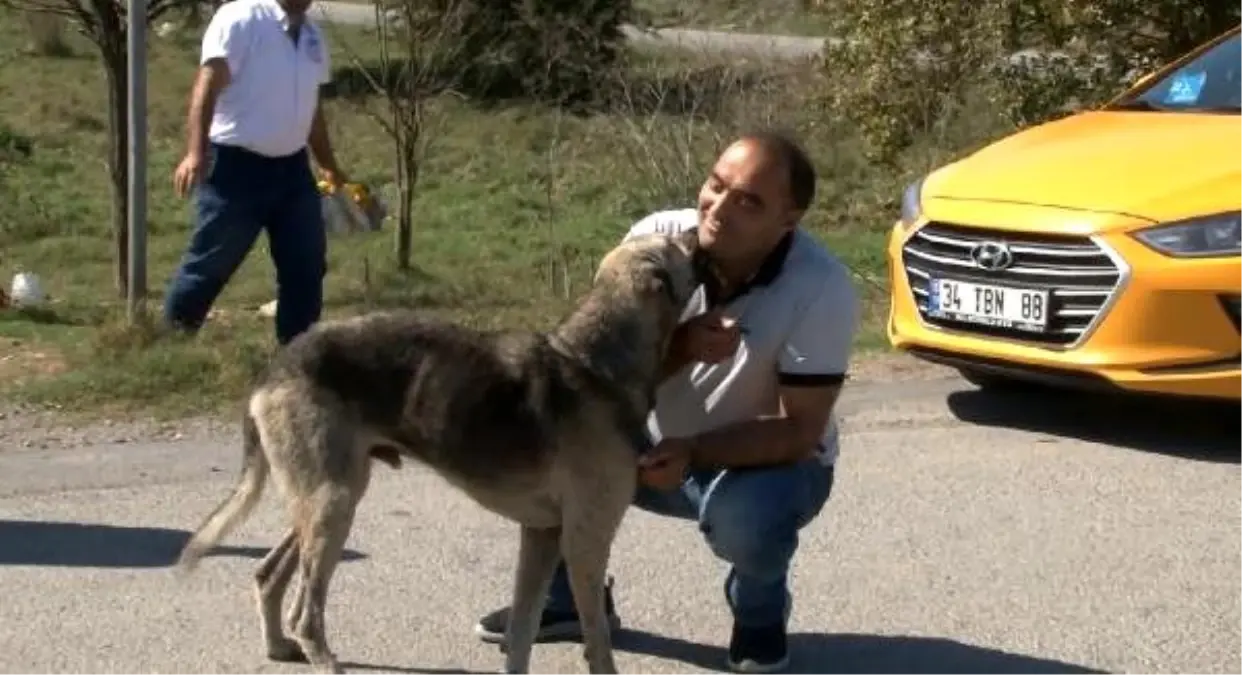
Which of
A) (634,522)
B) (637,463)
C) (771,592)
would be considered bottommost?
(634,522)

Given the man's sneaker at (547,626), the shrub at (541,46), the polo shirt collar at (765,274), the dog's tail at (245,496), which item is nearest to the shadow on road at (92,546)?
the man's sneaker at (547,626)

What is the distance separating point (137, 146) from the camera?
8.99 m

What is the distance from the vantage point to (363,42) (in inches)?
1110

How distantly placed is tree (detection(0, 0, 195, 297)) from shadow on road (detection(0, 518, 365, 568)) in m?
5.53

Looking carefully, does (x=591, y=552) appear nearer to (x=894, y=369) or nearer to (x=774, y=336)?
(x=774, y=336)

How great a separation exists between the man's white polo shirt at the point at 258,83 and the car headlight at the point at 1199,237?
3199 mm

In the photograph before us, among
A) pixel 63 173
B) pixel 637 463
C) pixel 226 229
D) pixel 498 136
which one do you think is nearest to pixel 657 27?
pixel 498 136

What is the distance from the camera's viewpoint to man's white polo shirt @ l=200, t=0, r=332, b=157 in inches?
312

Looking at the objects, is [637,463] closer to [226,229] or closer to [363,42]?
[226,229]

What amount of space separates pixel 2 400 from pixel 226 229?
3.47ft

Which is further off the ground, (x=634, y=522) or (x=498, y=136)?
(x=634, y=522)

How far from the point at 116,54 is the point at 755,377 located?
7.78 m

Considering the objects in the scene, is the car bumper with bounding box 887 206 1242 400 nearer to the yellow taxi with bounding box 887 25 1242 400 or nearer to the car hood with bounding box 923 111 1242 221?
the yellow taxi with bounding box 887 25 1242 400

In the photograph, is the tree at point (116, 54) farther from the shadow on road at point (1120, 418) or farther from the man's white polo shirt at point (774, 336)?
the man's white polo shirt at point (774, 336)
